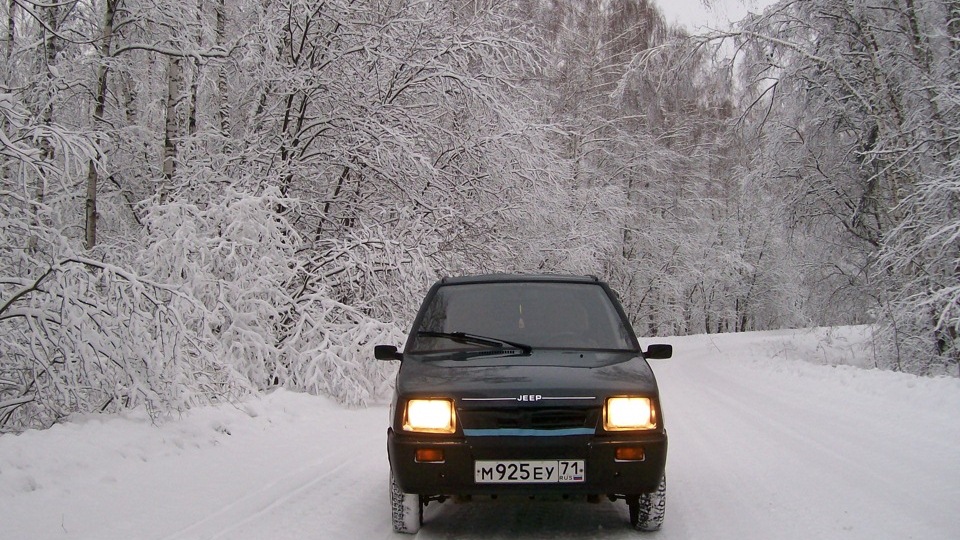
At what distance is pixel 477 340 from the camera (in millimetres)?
5230

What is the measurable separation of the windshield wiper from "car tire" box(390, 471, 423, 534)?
1073mm

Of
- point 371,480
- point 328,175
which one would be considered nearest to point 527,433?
point 371,480

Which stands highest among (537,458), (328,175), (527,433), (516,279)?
(328,175)

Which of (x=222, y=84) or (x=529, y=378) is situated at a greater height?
(x=222, y=84)

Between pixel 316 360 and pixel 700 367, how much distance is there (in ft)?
37.7

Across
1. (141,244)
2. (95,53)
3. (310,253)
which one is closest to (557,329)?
(141,244)

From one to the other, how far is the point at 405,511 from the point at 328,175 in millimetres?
9792

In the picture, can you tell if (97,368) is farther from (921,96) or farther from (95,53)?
(921,96)

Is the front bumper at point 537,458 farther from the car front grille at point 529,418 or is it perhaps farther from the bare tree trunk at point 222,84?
the bare tree trunk at point 222,84

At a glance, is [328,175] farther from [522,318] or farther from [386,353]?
[522,318]

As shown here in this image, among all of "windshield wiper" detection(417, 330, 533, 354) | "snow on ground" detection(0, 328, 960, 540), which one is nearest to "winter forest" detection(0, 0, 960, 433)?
"snow on ground" detection(0, 328, 960, 540)

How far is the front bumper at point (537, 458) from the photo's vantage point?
4309 mm

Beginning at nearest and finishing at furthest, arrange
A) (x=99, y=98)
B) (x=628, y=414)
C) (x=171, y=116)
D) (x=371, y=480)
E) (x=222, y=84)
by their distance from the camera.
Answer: (x=628, y=414), (x=371, y=480), (x=99, y=98), (x=171, y=116), (x=222, y=84)

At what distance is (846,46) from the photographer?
1645cm
